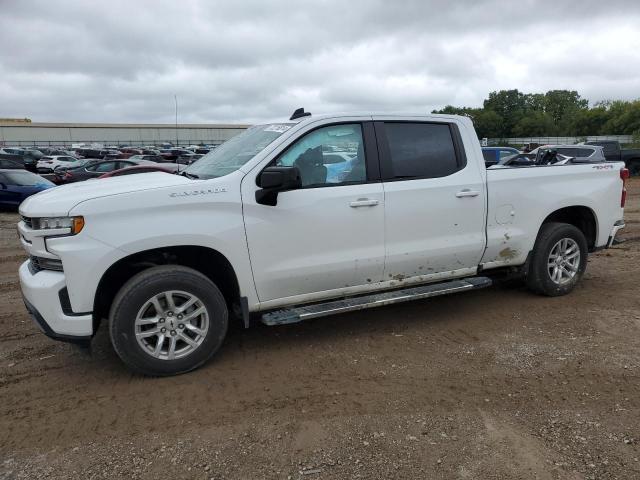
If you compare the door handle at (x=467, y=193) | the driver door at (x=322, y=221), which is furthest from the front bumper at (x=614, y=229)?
the driver door at (x=322, y=221)

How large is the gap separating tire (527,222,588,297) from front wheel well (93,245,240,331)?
3.26 meters

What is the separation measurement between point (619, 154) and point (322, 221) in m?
20.9

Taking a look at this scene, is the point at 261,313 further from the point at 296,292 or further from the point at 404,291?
the point at 404,291

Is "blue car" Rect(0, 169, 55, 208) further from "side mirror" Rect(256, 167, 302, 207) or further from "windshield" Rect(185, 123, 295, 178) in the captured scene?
"side mirror" Rect(256, 167, 302, 207)

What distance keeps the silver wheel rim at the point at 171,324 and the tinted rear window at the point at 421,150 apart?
2062 millimetres

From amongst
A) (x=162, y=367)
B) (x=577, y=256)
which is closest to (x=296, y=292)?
(x=162, y=367)

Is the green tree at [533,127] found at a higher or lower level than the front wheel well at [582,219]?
higher

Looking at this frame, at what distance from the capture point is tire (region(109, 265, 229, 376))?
373 centimetres

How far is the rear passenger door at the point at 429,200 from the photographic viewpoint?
4.59 m

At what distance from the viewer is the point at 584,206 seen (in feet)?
18.8

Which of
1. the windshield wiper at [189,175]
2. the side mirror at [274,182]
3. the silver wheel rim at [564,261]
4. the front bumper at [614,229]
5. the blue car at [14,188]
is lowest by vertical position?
the silver wheel rim at [564,261]

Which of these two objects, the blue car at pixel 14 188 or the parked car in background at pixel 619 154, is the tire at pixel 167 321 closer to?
the blue car at pixel 14 188

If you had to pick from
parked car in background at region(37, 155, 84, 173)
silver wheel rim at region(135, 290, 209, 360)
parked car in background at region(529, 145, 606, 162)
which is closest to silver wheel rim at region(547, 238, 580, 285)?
silver wheel rim at region(135, 290, 209, 360)

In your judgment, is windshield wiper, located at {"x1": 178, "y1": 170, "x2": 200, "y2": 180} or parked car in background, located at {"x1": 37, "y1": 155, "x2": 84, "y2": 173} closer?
windshield wiper, located at {"x1": 178, "y1": 170, "x2": 200, "y2": 180}
